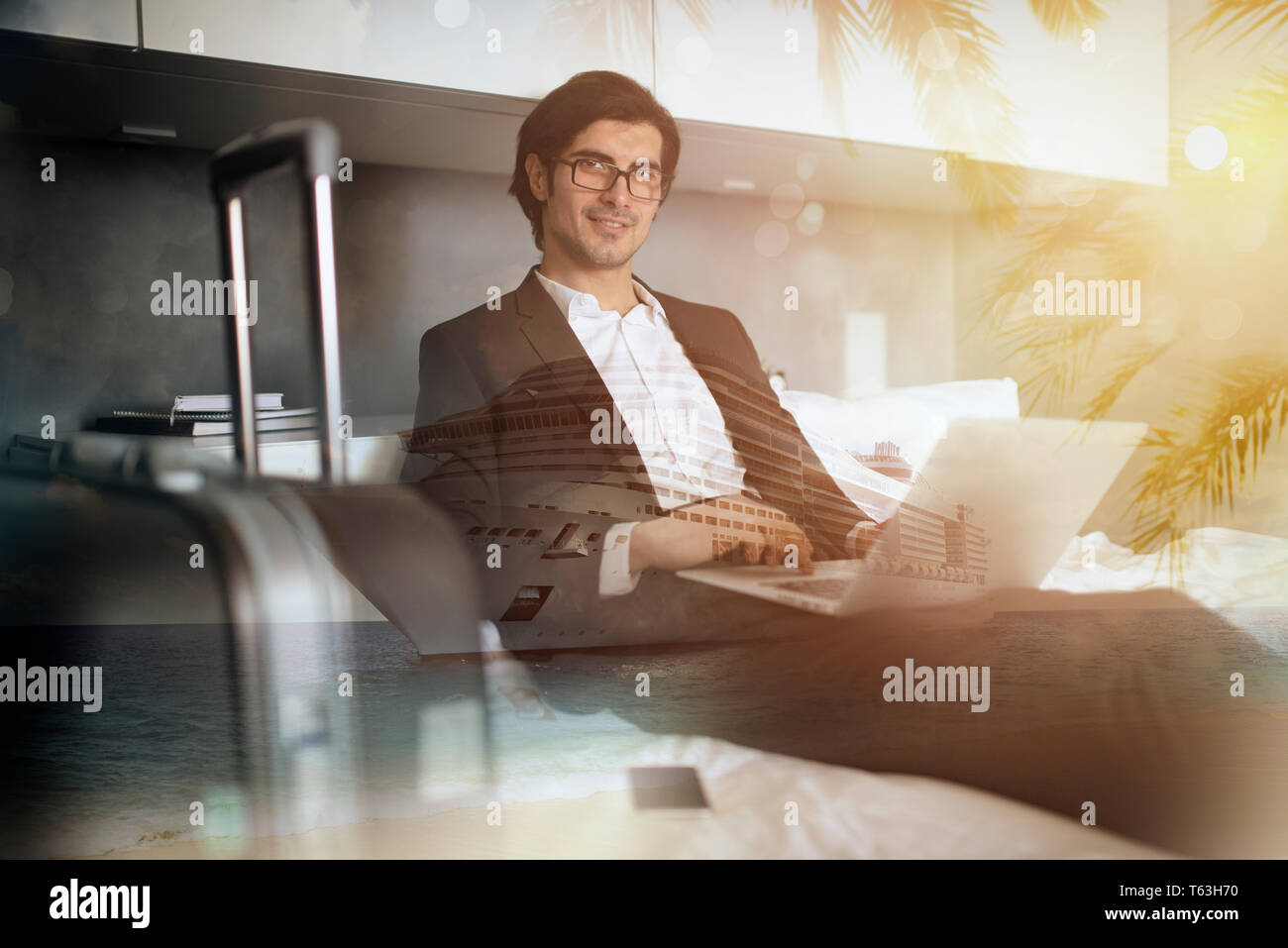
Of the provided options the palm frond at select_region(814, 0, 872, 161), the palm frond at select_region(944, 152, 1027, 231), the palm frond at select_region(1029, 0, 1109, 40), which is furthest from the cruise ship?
the palm frond at select_region(1029, 0, 1109, 40)

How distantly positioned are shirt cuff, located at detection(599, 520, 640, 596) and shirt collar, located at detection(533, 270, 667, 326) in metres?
0.43

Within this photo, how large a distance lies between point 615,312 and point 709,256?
0.77 ft

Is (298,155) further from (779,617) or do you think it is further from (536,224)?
(779,617)

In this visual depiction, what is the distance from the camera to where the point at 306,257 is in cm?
178

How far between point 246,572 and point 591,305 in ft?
2.93

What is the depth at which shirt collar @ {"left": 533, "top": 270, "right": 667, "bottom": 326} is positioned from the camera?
1.81 metres

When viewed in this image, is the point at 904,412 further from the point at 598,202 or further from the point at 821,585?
the point at 598,202

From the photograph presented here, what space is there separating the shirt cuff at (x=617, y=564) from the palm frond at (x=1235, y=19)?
1629 millimetres

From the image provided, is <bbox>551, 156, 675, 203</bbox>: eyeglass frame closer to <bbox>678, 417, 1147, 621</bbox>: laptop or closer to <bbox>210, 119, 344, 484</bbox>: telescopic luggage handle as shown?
<bbox>210, 119, 344, 484</bbox>: telescopic luggage handle

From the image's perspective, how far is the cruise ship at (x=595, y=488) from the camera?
177 cm

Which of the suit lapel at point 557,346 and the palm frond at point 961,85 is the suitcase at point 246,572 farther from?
the palm frond at point 961,85

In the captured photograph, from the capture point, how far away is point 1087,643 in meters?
1.88

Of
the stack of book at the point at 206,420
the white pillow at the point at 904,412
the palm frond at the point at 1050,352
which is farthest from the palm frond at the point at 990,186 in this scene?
the stack of book at the point at 206,420

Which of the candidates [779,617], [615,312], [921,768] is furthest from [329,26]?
[921,768]
